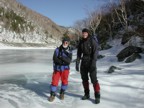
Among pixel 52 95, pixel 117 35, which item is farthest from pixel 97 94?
pixel 117 35

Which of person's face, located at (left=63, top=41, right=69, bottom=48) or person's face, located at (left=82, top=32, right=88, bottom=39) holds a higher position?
person's face, located at (left=82, top=32, right=88, bottom=39)

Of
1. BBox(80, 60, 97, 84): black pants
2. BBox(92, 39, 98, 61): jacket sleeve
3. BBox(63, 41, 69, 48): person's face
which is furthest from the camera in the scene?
BBox(63, 41, 69, 48): person's face

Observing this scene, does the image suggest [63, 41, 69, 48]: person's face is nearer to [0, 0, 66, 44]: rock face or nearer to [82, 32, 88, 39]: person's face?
[82, 32, 88, 39]: person's face

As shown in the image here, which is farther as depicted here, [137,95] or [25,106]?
[137,95]

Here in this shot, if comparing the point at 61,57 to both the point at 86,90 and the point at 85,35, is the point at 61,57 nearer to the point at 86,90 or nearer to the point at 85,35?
the point at 85,35

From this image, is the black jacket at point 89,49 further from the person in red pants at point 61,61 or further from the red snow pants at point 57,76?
the red snow pants at point 57,76

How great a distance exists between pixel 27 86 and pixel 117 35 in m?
19.4

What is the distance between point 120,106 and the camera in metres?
6.13

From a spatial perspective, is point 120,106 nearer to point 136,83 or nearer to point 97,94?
point 97,94

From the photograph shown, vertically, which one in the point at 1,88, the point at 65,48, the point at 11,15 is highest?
the point at 11,15

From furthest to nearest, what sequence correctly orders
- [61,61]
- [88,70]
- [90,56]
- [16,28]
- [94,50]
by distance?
[16,28] < [61,61] < [88,70] < [90,56] < [94,50]

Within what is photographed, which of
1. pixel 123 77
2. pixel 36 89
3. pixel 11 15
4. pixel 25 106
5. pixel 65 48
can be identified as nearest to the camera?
pixel 25 106

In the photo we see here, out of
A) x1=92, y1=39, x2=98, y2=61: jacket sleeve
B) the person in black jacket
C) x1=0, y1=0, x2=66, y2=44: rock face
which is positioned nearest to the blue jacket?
the person in black jacket

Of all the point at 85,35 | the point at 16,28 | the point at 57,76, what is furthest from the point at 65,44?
the point at 16,28
